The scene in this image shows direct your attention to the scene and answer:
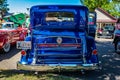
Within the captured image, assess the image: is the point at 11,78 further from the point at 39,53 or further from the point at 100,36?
the point at 100,36

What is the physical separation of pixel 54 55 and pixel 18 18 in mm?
19138

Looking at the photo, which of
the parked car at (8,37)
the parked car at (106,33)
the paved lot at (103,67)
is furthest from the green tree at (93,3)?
the paved lot at (103,67)

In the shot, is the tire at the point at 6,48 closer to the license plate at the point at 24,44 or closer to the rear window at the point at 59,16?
the rear window at the point at 59,16

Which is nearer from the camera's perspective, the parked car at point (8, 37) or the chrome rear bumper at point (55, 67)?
the chrome rear bumper at point (55, 67)

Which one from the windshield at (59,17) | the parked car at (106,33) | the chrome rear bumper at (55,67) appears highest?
the windshield at (59,17)

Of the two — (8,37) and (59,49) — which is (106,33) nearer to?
(8,37)

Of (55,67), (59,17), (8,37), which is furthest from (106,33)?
(55,67)

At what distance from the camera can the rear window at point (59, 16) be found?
433 inches

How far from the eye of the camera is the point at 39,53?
10.1m

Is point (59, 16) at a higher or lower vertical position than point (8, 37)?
higher

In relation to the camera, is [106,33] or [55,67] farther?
[106,33]

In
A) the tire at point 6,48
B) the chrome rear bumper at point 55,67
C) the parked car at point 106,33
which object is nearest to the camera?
the chrome rear bumper at point 55,67

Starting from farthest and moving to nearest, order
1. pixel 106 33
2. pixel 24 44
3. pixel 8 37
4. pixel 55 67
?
1. pixel 106 33
2. pixel 8 37
3. pixel 24 44
4. pixel 55 67

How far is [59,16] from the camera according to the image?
1121cm
